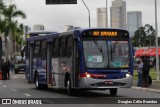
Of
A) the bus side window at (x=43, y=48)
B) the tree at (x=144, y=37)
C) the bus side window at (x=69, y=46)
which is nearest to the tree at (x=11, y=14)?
the bus side window at (x=43, y=48)

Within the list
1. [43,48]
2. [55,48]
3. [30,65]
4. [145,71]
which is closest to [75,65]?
[55,48]

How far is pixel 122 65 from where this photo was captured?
22125 millimetres

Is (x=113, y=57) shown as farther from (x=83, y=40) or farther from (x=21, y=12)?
(x=21, y=12)

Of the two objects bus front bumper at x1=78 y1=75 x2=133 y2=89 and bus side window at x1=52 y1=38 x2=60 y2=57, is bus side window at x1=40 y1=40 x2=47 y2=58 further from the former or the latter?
bus front bumper at x1=78 y1=75 x2=133 y2=89

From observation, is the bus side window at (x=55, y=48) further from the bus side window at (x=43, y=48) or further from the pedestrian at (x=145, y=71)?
the pedestrian at (x=145, y=71)

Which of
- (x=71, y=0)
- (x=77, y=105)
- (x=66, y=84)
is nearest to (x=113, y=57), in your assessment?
(x=66, y=84)

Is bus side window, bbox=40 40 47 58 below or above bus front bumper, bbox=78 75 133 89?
above

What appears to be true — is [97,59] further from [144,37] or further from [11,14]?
[144,37]

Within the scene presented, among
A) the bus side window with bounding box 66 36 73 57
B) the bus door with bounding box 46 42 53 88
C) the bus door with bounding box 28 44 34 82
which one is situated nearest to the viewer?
the bus side window with bounding box 66 36 73 57

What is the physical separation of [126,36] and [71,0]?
26337mm

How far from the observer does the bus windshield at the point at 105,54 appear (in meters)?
21.8

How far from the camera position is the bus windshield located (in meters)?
21.8

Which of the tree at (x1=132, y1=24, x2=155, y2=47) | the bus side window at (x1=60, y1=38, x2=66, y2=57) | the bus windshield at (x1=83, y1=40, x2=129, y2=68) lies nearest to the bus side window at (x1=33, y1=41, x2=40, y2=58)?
the bus side window at (x1=60, y1=38, x2=66, y2=57)

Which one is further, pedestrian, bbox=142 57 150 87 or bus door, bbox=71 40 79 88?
pedestrian, bbox=142 57 150 87
